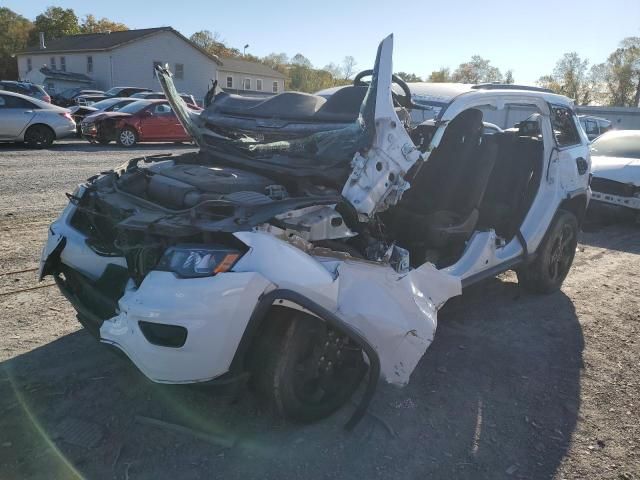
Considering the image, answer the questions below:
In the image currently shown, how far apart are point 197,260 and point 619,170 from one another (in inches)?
330

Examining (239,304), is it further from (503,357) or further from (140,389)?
(503,357)

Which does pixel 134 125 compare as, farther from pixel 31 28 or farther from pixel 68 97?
pixel 31 28

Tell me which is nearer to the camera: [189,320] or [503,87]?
[189,320]

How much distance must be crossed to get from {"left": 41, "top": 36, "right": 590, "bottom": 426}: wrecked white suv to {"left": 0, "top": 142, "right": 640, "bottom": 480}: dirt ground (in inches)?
11.2

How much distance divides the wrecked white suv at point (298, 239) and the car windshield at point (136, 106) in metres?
13.1

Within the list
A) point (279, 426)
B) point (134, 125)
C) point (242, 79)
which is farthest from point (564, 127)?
point (242, 79)

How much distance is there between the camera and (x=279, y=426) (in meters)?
2.99

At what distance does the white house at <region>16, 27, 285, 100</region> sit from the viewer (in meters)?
40.1

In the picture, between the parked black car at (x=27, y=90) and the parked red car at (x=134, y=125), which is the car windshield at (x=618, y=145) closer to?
the parked red car at (x=134, y=125)

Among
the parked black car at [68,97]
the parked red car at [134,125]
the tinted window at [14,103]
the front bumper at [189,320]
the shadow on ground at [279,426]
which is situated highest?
the parked black car at [68,97]

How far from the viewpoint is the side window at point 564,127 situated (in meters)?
5.21

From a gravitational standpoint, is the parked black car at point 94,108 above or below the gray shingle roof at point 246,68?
below

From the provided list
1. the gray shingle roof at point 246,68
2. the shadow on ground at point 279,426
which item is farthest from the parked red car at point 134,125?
the gray shingle roof at point 246,68

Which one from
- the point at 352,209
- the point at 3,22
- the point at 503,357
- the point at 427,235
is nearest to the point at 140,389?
the point at 352,209
